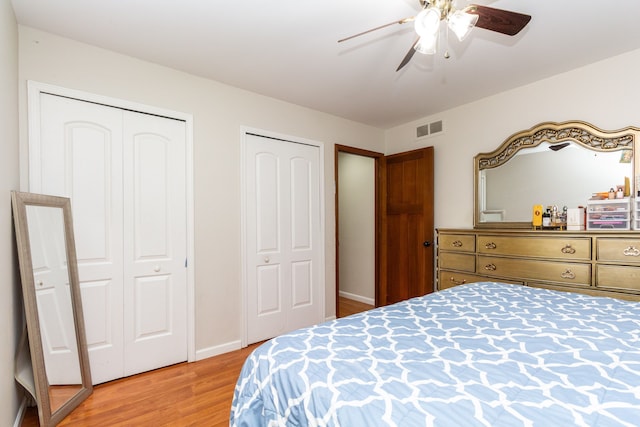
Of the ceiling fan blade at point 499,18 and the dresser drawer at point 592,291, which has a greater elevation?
the ceiling fan blade at point 499,18

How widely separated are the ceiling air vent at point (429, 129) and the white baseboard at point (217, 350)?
122 inches

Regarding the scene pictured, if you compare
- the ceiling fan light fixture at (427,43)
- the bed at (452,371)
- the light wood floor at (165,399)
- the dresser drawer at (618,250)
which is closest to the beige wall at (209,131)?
the light wood floor at (165,399)

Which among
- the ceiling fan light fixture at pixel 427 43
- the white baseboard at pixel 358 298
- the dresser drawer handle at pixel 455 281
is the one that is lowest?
the white baseboard at pixel 358 298

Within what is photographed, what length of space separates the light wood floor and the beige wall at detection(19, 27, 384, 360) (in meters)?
0.34

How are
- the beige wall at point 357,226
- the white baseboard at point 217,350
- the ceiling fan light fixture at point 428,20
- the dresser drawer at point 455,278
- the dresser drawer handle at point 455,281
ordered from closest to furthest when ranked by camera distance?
the ceiling fan light fixture at point 428,20 < the white baseboard at point 217,350 < the dresser drawer at point 455,278 < the dresser drawer handle at point 455,281 < the beige wall at point 357,226

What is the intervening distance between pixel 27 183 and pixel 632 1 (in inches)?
152

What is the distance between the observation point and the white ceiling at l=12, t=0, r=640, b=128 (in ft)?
6.23

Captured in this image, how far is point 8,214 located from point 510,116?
3.94 meters

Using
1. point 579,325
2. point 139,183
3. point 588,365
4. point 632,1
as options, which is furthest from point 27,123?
point 632,1

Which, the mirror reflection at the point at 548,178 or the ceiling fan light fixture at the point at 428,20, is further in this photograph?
the mirror reflection at the point at 548,178

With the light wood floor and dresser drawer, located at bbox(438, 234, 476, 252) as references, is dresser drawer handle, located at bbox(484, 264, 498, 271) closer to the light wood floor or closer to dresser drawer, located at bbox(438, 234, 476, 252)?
dresser drawer, located at bbox(438, 234, 476, 252)

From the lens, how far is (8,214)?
1.77m

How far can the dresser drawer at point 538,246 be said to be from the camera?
7.66 feet

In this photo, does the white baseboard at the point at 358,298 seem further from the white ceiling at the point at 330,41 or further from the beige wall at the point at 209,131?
the white ceiling at the point at 330,41
